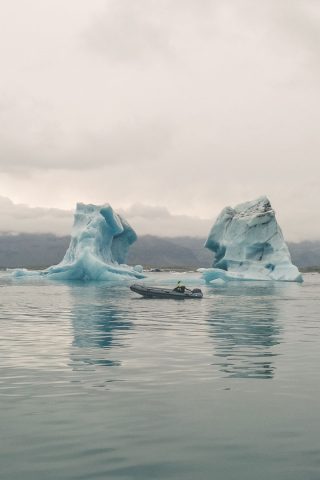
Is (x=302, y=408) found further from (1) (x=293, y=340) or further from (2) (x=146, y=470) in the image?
(1) (x=293, y=340)

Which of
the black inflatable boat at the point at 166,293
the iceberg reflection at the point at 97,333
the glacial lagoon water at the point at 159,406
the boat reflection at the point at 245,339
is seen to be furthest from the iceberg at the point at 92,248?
the glacial lagoon water at the point at 159,406

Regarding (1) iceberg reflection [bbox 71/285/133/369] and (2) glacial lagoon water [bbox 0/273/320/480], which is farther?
(1) iceberg reflection [bbox 71/285/133/369]

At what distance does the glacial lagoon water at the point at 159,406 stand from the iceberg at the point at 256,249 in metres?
62.5

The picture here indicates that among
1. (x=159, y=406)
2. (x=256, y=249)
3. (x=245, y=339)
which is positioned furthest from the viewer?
(x=256, y=249)

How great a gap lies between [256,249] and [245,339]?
6665 centimetres

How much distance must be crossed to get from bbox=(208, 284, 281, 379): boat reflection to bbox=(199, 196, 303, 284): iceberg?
48.6 metres

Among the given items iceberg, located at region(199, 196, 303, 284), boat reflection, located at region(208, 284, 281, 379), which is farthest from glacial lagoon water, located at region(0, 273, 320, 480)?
iceberg, located at region(199, 196, 303, 284)

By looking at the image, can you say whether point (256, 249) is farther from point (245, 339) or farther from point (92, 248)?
point (245, 339)

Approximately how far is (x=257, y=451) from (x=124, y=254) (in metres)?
89.1

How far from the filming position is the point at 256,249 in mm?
87250

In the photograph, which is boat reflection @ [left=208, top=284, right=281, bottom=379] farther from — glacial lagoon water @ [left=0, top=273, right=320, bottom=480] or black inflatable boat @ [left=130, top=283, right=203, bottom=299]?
black inflatable boat @ [left=130, top=283, right=203, bottom=299]

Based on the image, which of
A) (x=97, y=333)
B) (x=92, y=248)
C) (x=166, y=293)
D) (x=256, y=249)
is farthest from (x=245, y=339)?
(x=256, y=249)

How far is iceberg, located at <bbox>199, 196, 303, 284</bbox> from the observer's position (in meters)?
85.1

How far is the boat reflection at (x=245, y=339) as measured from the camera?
15367 millimetres
